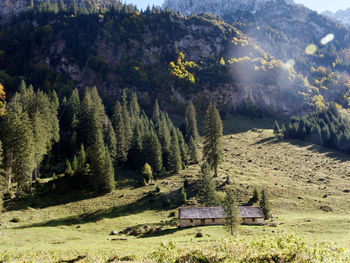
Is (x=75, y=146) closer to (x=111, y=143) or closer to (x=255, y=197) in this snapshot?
(x=111, y=143)

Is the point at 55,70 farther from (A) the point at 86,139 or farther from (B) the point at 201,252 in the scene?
(B) the point at 201,252

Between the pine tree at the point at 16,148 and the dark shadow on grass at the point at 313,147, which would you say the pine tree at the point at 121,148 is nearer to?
the pine tree at the point at 16,148

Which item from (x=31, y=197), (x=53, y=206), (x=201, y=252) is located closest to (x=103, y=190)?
(x=53, y=206)

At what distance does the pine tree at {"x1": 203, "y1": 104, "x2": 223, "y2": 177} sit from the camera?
217ft

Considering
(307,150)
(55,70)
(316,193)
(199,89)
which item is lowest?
(316,193)

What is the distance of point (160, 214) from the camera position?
158ft

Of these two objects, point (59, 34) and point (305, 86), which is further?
point (305, 86)

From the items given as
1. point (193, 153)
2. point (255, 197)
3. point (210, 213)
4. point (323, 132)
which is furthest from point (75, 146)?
point (323, 132)

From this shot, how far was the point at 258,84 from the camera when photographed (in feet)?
616

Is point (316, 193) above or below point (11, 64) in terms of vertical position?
below

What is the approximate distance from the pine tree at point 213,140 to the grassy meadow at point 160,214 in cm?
642

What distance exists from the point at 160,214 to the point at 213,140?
2851cm

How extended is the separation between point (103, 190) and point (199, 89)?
131295 mm

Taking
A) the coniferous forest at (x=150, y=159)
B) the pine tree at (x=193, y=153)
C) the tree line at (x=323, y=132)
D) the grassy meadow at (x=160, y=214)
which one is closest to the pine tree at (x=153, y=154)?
the coniferous forest at (x=150, y=159)
